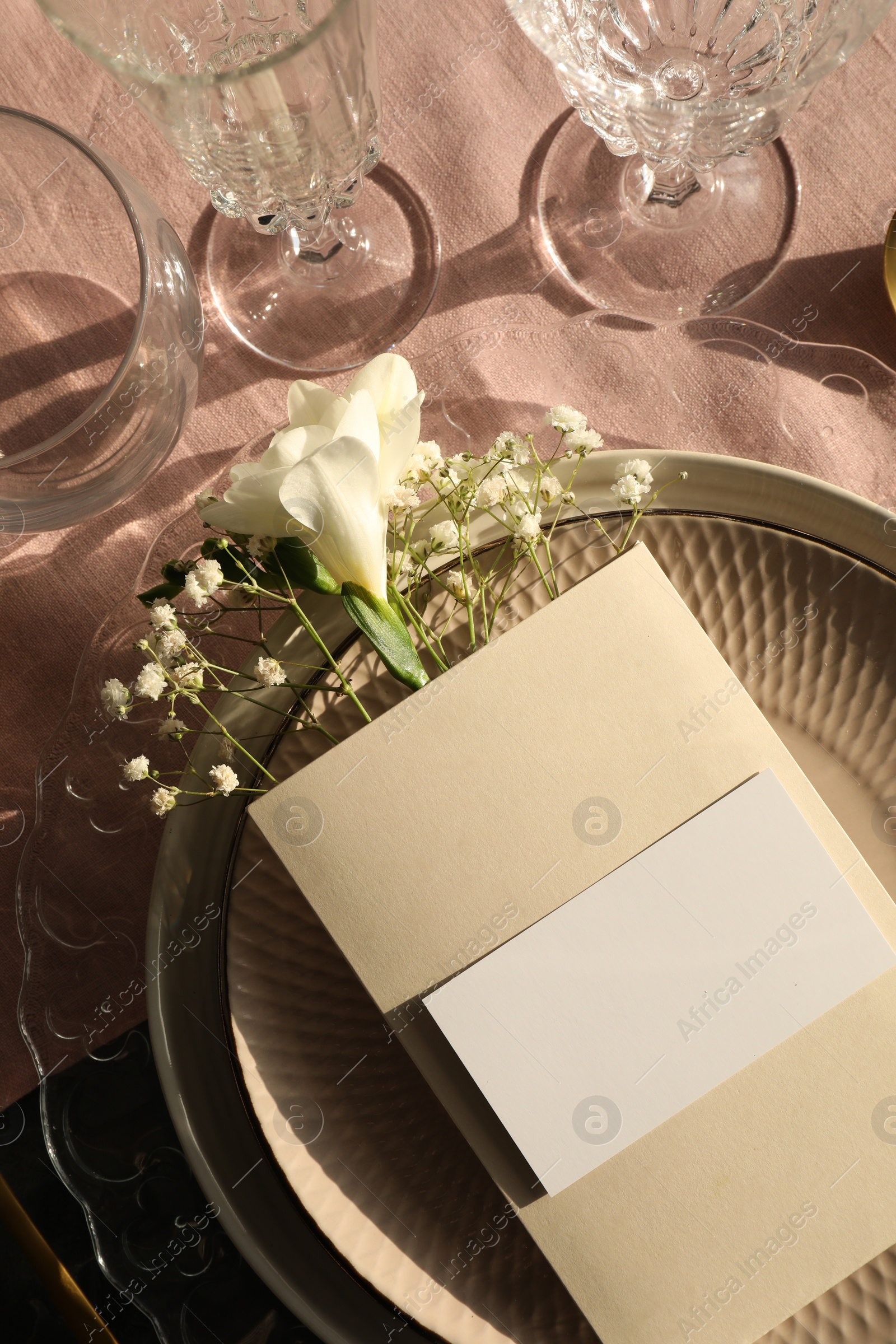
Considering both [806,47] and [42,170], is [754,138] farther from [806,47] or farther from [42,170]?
[42,170]

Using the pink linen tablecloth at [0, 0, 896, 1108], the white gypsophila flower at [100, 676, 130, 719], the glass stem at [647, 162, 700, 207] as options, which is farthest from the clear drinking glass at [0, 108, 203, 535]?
the glass stem at [647, 162, 700, 207]

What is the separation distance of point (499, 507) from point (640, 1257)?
0.28m

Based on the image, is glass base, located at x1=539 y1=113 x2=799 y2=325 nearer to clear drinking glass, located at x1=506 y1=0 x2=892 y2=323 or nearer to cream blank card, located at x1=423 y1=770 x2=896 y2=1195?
clear drinking glass, located at x1=506 y1=0 x2=892 y2=323

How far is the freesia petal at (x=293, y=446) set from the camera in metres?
0.29

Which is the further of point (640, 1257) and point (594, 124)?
point (594, 124)

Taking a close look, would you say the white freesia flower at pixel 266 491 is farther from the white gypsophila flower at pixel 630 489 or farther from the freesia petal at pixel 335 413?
the white gypsophila flower at pixel 630 489

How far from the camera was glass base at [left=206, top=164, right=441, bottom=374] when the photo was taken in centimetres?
48

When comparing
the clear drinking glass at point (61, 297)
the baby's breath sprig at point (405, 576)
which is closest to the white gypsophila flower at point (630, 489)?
the baby's breath sprig at point (405, 576)

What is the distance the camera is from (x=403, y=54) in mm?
485

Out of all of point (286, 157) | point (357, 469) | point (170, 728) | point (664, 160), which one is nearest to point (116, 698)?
point (170, 728)

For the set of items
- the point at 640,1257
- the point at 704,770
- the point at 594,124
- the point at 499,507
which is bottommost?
the point at 640,1257

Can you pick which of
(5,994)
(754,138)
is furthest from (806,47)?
(5,994)

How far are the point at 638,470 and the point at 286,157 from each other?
20 centimetres

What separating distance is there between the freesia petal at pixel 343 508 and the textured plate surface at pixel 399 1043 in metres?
0.05
